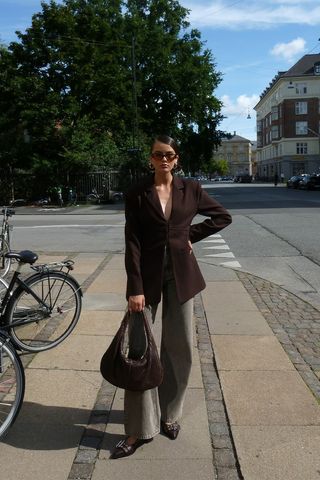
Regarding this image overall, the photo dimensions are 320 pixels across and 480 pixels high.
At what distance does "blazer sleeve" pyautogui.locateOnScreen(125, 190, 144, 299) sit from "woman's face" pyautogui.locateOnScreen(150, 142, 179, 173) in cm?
22

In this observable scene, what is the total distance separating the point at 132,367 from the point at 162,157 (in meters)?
1.20

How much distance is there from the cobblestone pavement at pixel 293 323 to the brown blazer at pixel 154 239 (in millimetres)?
1607

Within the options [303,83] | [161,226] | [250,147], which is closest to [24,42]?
[161,226]

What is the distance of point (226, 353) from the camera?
5.07 metres

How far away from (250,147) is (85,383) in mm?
179530

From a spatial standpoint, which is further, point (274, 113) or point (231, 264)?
point (274, 113)

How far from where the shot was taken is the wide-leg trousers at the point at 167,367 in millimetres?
3223

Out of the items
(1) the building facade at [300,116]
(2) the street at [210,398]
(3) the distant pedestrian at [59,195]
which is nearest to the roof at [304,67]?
(1) the building facade at [300,116]

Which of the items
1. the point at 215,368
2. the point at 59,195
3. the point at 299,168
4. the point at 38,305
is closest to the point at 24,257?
the point at 38,305

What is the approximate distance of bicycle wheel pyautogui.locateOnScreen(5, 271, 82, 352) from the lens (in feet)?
16.5

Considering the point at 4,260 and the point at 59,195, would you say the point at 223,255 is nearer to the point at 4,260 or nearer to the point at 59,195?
the point at 4,260

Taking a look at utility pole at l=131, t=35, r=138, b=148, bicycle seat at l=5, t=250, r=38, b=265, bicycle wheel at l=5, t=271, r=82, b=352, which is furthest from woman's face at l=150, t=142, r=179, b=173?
utility pole at l=131, t=35, r=138, b=148

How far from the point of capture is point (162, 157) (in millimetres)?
3205

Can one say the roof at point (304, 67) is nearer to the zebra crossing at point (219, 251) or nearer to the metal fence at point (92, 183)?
the metal fence at point (92, 183)
